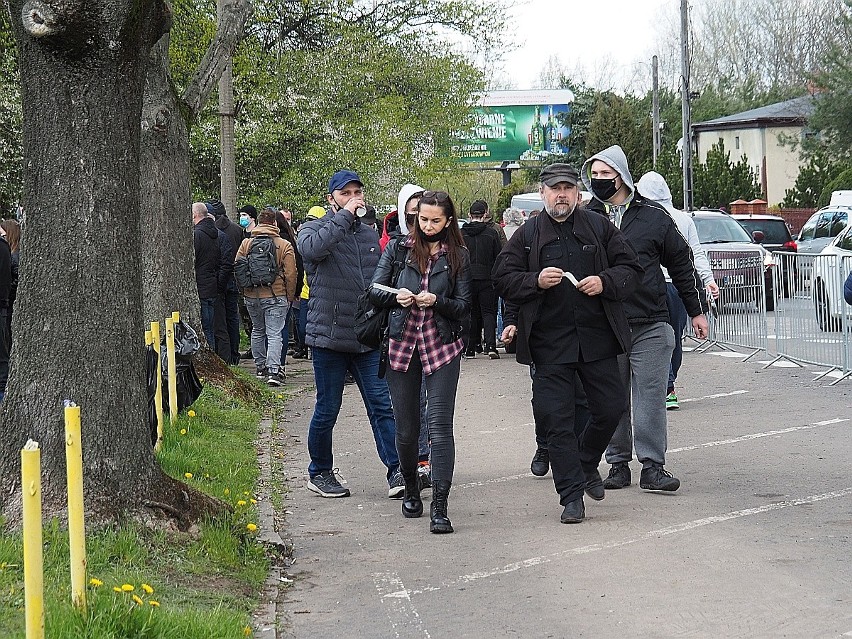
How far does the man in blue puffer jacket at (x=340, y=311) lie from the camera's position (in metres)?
7.91

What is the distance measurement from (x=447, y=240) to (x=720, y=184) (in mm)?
41787

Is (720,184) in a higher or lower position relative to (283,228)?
higher

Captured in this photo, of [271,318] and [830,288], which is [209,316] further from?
[830,288]

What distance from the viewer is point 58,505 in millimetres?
6195

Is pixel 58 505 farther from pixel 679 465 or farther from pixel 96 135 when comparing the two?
pixel 679 465

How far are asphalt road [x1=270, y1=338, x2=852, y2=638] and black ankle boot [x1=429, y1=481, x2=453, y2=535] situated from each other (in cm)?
6

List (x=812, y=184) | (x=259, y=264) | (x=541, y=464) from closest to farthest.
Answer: (x=541, y=464), (x=259, y=264), (x=812, y=184)

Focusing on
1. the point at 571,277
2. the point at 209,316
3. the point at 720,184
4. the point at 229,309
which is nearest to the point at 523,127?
the point at 720,184

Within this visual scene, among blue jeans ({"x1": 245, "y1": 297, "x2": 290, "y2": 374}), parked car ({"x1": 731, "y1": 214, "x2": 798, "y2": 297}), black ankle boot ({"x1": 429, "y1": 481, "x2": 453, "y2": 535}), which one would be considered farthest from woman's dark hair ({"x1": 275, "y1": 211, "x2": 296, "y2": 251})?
parked car ({"x1": 731, "y1": 214, "x2": 798, "y2": 297})

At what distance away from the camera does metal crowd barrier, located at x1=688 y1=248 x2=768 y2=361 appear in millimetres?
16156

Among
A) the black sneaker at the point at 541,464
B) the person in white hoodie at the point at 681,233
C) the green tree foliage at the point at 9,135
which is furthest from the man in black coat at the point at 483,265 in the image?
the green tree foliage at the point at 9,135

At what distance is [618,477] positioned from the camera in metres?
8.27

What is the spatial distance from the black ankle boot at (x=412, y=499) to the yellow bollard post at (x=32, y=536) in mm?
3715

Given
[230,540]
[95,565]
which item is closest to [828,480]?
[230,540]
